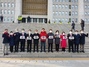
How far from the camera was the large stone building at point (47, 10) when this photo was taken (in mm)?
71875

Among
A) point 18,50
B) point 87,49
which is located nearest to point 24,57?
point 18,50

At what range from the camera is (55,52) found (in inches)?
706

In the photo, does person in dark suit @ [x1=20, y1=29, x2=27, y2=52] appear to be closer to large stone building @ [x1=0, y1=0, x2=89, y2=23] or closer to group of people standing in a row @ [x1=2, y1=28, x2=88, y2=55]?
group of people standing in a row @ [x1=2, y1=28, x2=88, y2=55]

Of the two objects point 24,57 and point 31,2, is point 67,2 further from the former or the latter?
point 24,57

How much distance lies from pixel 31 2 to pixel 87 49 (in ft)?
183

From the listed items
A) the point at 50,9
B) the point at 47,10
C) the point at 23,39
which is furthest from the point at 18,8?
the point at 23,39

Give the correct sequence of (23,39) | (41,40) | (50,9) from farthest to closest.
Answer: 1. (50,9)
2. (41,40)
3. (23,39)

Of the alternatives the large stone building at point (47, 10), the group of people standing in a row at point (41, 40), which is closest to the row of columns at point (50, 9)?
the large stone building at point (47, 10)

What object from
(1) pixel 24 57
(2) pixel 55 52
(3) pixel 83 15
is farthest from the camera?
(3) pixel 83 15

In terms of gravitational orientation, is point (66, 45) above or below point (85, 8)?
below

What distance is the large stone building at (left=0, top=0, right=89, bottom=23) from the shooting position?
236 ft

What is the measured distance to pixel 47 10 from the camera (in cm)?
7344

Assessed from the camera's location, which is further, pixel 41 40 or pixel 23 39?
pixel 41 40

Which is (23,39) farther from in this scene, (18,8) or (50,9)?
(50,9)
